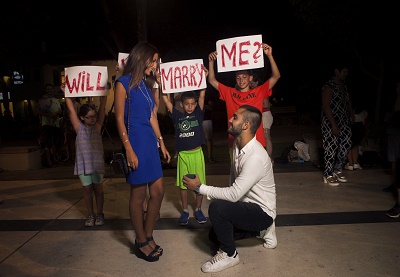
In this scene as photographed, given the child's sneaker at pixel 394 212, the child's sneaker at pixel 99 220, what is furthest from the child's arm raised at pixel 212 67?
the child's sneaker at pixel 394 212

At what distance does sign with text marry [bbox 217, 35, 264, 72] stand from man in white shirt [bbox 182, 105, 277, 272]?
1303 millimetres

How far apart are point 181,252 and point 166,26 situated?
14554 mm

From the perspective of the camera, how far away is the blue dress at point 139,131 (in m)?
3.40

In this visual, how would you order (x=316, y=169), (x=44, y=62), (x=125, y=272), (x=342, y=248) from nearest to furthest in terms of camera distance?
(x=125, y=272), (x=342, y=248), (x=316, y=169), (x=44, y=62)

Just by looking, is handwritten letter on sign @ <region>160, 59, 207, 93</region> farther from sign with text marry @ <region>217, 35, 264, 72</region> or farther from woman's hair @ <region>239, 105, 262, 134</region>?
woman's hair @ <region>239, 105, 262, 134</region>

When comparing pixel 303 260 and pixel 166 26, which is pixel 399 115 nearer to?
pixel 303 260

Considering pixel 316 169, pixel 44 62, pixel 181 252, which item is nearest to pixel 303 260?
pixel 181 252

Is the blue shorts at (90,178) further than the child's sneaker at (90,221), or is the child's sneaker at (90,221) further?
the child's sneaker at (90,221)

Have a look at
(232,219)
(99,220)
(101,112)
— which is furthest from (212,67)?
(99,220)

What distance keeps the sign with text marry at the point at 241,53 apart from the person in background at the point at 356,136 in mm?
3175

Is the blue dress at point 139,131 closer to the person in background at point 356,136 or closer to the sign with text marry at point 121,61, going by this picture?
the sign with text marry at point 121,61

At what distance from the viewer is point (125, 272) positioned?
338cm

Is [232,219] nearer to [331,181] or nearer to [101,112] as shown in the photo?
[101,112]

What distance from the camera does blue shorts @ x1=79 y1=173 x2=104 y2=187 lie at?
4453mm
